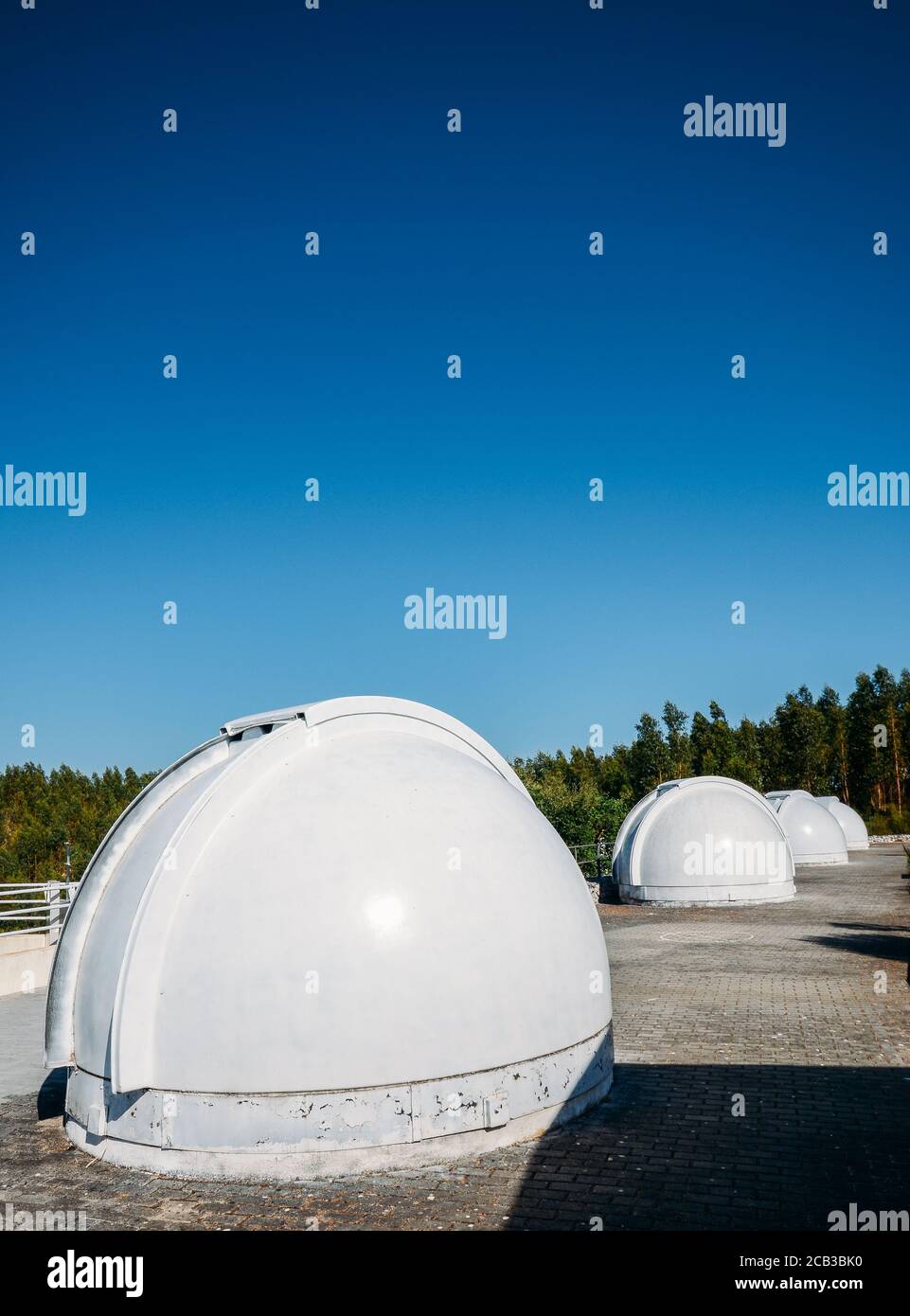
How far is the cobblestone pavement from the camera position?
6270mm

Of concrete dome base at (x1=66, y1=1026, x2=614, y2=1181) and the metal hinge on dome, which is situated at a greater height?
the metal hinge on dome

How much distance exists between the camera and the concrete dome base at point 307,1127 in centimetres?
679

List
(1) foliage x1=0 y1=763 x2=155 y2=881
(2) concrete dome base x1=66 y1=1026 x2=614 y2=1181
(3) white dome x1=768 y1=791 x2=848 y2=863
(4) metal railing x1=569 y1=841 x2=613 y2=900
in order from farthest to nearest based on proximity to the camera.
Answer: (1) foliage x1=0 y1=763 x2=155 y2=881
(3) white dome x1=768 y1=791 x2=848 y2=863
(4) metal railing x1=569 y1=841 x2=613 y2=900
(2) concrete dome base x1=66 y1=1026 x2=614 y2=1181

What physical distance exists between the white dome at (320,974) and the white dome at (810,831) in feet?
109

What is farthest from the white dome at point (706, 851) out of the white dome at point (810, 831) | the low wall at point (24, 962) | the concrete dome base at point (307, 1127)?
the concrete dome base at point (307, 1127)

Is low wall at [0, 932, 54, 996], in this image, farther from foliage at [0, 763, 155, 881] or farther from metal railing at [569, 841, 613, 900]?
foliage at [0, 763, 155, 881]

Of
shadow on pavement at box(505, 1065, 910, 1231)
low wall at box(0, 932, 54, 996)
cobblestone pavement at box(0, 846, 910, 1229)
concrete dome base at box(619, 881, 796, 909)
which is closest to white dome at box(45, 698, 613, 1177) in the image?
cobblestone pavement at box(0, 846, 910, 1229)

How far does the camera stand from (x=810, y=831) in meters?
39.3

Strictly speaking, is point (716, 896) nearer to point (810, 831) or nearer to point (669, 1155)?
point (810, 831)

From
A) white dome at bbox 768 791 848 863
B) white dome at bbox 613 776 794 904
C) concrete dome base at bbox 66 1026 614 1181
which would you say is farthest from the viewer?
white dome at bbox 768 791 848 863

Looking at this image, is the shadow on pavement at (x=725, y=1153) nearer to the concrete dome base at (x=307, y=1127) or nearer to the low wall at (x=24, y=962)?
the concrete dome base at (x=307, y=1127)

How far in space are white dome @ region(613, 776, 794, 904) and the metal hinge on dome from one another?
19056 mm
